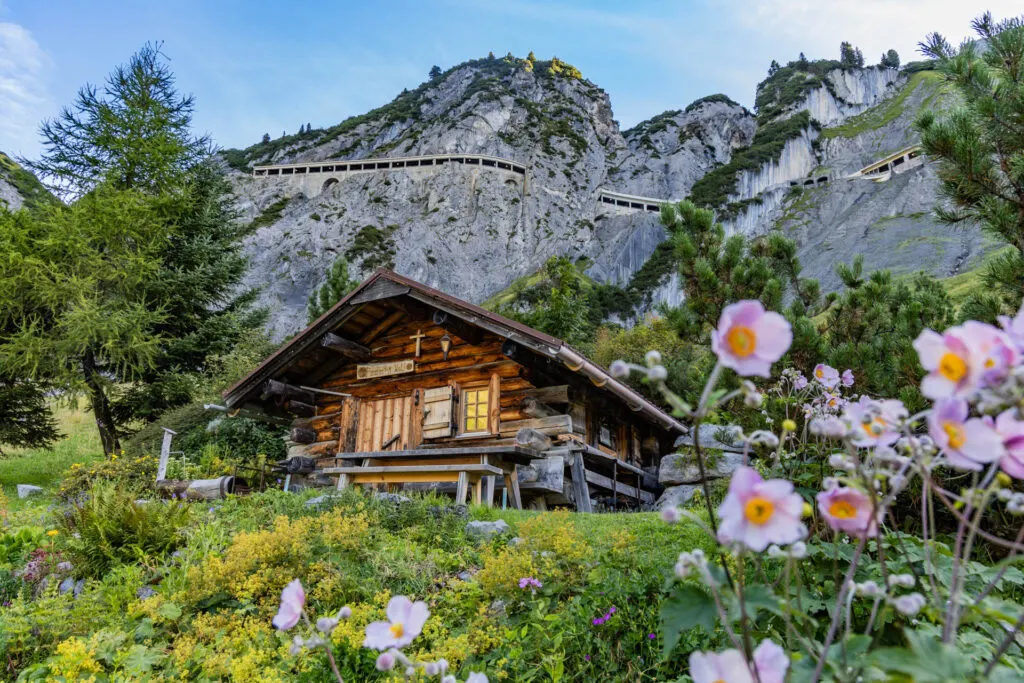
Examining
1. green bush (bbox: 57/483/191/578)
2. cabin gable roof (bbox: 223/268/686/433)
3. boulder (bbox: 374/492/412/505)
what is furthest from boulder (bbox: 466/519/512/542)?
cabin gable roof (bbox: 223/268/686/433)

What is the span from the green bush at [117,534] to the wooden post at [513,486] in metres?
5.24

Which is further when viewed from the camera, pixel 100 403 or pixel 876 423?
pixel 100 403

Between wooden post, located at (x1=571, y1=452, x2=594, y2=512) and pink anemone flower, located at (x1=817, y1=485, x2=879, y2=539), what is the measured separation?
33.0 feet

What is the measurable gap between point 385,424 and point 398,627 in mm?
11594

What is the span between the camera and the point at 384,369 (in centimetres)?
1324

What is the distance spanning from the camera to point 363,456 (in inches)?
466

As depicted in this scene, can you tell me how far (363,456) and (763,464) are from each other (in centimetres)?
836

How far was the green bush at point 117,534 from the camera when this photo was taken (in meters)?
6.59

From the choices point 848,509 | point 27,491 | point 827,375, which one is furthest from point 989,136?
point 27,491

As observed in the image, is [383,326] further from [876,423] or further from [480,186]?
[480,186]

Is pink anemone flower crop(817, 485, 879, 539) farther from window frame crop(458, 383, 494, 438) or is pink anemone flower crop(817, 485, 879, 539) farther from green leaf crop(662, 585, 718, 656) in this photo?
window frame crop(458, 383, 494, 438)

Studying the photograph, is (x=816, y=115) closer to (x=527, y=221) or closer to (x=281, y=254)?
(x=527, y=221)

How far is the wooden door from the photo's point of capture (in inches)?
502

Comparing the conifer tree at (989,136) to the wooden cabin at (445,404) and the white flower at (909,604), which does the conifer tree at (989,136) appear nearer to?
the wooden cabin at (445,404)
